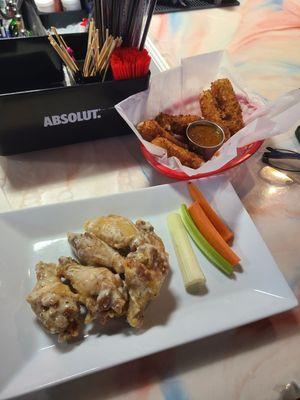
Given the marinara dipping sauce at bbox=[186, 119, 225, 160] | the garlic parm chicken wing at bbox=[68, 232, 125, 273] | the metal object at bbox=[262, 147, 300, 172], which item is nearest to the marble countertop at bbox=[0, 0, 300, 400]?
the metal object at bbox=[262, 147, 300, 172]

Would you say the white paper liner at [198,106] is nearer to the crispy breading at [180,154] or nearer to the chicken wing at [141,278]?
the crispy breading at [180,154]

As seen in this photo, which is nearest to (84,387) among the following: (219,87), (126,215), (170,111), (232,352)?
(232,352)

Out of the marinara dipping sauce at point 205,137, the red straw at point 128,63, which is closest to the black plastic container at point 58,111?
the red straw at point 128,63

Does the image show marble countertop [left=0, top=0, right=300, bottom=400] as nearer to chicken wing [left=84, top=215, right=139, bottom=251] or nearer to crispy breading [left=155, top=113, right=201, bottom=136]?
crispy breading [left=155, top=113, right=201, bottom=136]

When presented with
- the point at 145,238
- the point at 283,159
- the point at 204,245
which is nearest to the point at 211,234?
the point at 204,245

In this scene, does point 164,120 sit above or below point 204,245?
above

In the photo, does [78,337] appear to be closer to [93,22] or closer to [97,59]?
[97,59]

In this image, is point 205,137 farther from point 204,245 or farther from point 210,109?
point 204,245
